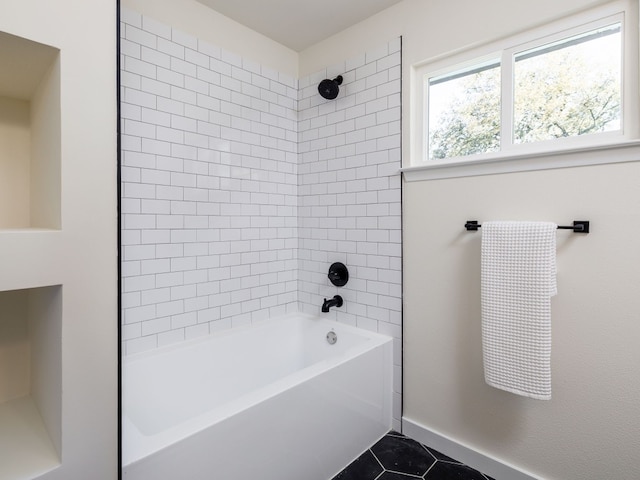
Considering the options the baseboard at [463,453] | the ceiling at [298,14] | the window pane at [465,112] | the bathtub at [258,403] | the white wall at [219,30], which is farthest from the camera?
the ceiling at [298,14]

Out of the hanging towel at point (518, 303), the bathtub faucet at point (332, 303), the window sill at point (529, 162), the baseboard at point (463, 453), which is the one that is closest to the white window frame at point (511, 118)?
the window sill at point (529, 162)

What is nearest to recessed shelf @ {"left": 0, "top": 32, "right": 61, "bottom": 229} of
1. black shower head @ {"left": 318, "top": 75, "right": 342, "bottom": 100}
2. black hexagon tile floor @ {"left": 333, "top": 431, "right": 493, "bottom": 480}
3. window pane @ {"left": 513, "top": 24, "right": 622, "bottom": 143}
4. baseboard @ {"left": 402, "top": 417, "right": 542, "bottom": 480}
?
black shower head @ {"left": 318, "top": 75, "right": 342, "bottom": 100}

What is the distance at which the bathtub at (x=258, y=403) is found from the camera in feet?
4.22

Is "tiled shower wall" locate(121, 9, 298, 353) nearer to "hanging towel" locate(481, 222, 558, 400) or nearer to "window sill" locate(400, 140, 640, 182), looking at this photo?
"window sill" locate(400, 140, 640, 182)

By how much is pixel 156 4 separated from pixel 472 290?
2.43m

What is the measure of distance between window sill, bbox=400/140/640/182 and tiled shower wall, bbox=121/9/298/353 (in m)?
1.10

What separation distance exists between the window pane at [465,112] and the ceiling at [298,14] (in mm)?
659

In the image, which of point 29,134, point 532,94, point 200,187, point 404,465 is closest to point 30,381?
point 29,134

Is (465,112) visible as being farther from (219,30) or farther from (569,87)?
(219,30)

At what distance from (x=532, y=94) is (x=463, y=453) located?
197 centimetres

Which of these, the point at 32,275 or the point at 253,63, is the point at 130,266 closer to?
the point at 32,275

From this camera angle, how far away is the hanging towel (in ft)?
5.08

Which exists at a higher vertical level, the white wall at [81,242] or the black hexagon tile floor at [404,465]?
the white wall at [81,242]

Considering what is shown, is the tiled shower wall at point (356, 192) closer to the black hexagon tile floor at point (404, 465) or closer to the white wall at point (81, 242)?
the black hexagon tile floor at point (404, 465)
